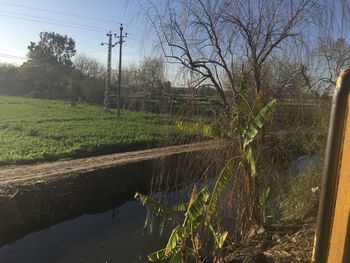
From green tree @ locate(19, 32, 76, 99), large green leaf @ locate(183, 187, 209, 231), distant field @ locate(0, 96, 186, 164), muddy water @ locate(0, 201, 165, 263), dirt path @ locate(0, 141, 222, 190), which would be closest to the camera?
large green leaf @ locate(183, 187, 209, 231)

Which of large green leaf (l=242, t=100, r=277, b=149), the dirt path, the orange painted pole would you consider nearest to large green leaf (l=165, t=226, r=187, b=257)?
large green leaf (l=242, t=100, r=277, b=149)

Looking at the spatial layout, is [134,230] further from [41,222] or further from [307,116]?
[307,116]

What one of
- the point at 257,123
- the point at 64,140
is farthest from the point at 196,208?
the point at 64,140

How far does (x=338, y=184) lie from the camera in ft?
4.49

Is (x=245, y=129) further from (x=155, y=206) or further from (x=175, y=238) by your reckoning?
(x=175, y=238)

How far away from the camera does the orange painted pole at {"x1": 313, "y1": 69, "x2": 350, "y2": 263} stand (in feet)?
4.40

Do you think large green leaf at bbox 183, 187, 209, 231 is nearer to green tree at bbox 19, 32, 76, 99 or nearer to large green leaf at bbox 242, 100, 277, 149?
large green leaf at bbox 242, 100, 277, 149

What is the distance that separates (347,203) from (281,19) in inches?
237

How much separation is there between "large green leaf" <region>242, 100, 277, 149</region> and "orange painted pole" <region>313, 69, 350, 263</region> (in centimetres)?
365

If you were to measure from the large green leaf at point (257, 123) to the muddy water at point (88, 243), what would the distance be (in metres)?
4.37

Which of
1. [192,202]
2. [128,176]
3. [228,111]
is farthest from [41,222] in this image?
[192,202]

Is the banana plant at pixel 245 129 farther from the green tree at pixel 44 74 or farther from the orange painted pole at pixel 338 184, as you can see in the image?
the green tree at pixel 44 74

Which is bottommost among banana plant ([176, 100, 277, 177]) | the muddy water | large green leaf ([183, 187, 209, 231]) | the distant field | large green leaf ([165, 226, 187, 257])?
the muddy water

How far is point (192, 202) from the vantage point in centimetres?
505
